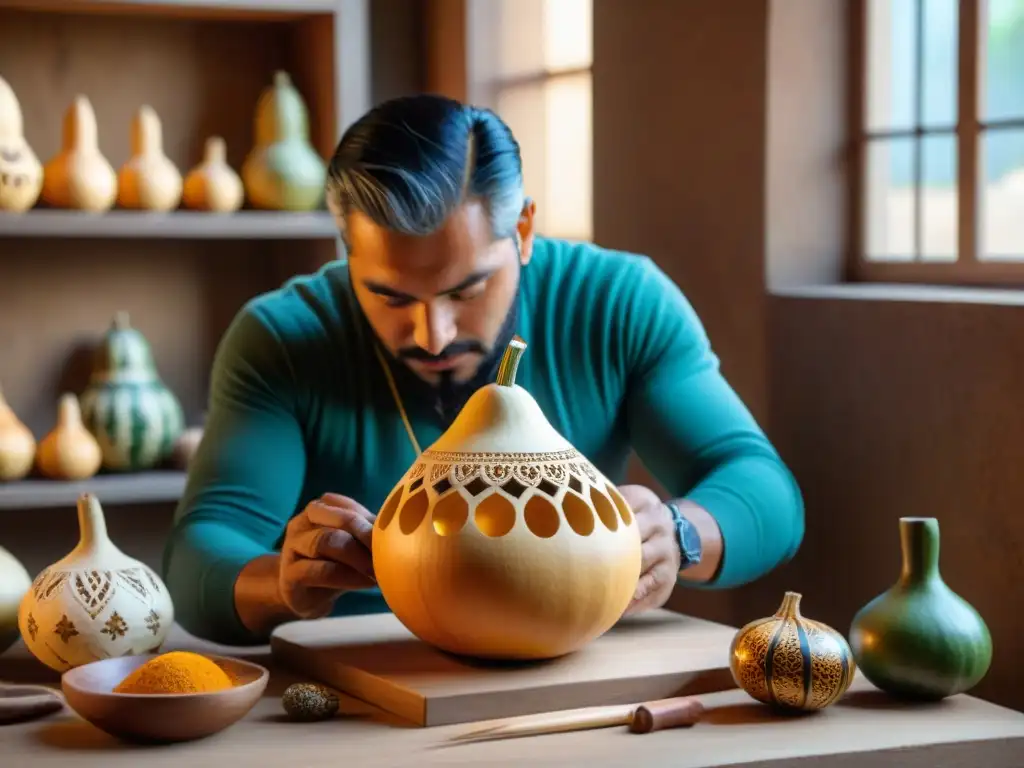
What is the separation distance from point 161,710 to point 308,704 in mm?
135

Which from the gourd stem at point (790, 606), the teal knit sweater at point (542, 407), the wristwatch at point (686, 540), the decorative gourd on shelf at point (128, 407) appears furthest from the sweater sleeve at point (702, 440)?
the decorative gourd on shelf at point (128, 407)

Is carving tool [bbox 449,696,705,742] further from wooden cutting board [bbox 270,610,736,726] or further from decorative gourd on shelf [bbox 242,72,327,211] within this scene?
decorative gourd on shelf [bbox 242,72,327,211]

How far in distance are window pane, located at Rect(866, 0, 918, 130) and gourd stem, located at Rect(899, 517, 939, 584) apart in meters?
1.14

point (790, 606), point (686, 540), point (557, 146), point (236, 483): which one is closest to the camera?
point (790, 606)

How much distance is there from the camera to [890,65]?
7.52ft

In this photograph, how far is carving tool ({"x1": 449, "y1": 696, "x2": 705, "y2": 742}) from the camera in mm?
1192

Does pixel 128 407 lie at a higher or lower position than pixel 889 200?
lower

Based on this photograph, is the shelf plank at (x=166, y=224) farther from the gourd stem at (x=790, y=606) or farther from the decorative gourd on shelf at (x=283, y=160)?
the gourd stem at (x=790, y=606)

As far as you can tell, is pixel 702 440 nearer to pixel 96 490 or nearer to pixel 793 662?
pixel 793 662

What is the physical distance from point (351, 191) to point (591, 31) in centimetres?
136

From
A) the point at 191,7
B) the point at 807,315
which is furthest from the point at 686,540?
the point at 191,7

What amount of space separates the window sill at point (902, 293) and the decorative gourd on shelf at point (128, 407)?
4.18 feet

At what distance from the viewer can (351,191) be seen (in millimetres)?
1582

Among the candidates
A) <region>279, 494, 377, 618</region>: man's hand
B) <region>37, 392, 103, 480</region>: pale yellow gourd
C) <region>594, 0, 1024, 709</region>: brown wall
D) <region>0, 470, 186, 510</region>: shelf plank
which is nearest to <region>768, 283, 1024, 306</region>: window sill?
<region>594, 0, 1024, 709</region>: brown wall
